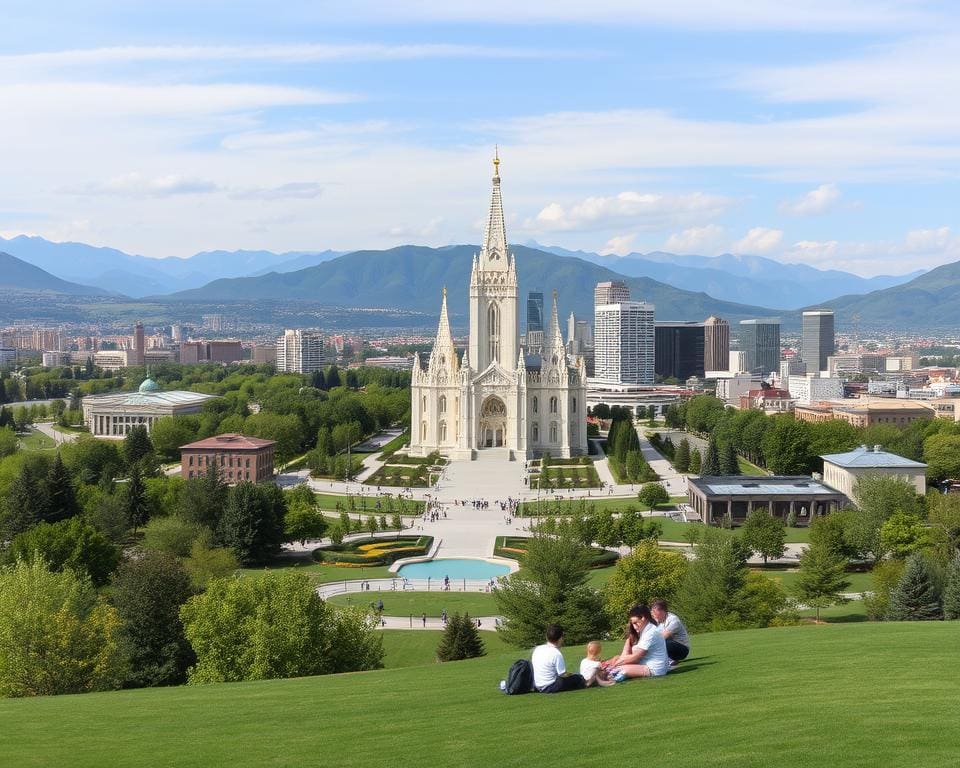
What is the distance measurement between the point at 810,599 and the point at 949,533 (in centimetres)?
997

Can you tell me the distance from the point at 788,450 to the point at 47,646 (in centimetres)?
5840

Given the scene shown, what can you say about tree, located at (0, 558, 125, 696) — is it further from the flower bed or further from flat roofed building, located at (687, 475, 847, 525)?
flat roofed building, located at (687, 475, 847, 525)

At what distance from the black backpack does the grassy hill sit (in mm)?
204

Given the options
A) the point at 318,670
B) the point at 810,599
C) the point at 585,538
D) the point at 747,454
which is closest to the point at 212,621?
the point at 318,670

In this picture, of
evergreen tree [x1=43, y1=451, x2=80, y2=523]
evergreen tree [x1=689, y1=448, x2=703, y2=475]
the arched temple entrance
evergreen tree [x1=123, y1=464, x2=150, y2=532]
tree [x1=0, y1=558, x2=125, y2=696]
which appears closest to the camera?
tree [x1=0, y1=558, x2=125, y2=696]

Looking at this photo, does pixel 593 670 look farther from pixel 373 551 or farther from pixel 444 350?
pixel 444 350

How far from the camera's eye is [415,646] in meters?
33.9

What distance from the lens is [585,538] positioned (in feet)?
162

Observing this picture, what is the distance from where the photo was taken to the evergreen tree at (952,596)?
29125 millimetres

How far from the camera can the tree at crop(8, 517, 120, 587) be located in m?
39.5

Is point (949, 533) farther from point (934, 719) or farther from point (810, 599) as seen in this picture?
point (934, 719)

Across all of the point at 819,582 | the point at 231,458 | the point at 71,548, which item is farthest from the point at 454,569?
the point at 231,458

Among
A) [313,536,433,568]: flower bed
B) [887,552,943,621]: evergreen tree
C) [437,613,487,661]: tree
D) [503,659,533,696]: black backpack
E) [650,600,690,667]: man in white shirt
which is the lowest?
[313,536,433,568]: flower bed

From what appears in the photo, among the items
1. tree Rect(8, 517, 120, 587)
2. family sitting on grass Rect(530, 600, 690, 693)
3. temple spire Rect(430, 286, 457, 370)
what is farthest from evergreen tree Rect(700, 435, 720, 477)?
family sitting on grass Rect(530, 600, 690, 693)
